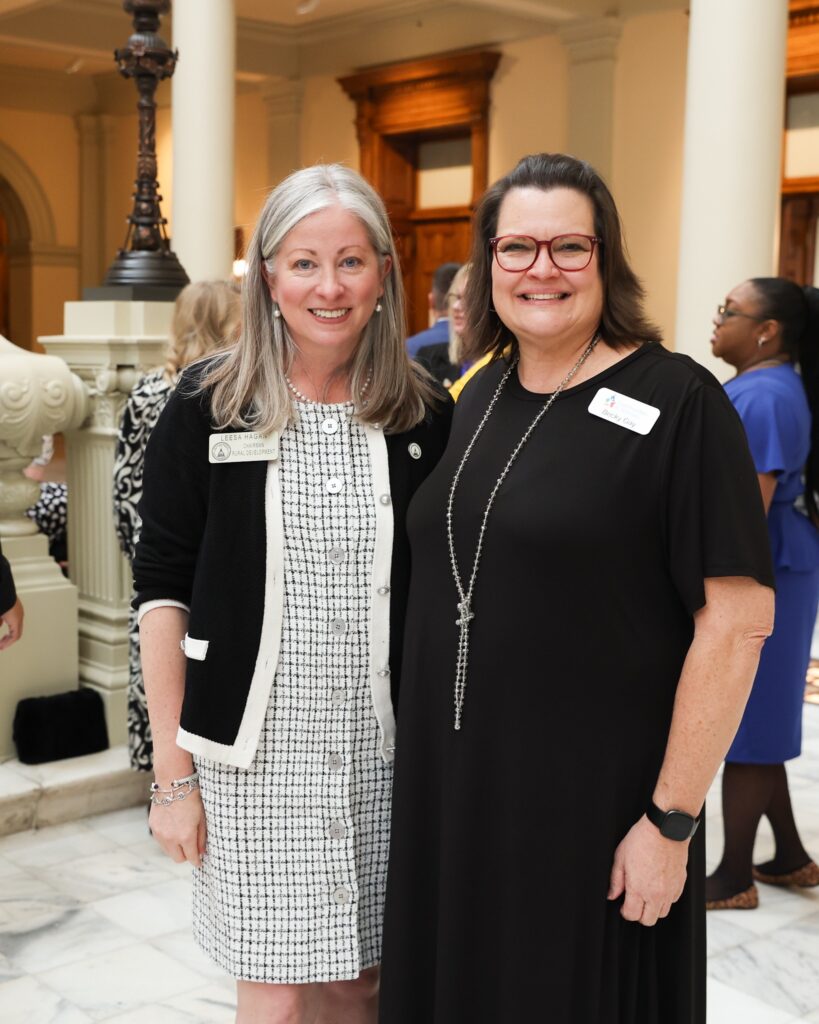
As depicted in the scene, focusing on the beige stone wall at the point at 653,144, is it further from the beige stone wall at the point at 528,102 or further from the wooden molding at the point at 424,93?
the wooden molding at the point at 424,93

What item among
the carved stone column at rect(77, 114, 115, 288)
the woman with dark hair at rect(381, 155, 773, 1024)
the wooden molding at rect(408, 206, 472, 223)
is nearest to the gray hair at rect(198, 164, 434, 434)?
the woman with dark hair at rect(381, 155, 773, 1024)

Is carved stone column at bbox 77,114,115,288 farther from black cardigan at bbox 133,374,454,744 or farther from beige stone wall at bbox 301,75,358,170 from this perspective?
black cardigan at bbox 133,374,454,744

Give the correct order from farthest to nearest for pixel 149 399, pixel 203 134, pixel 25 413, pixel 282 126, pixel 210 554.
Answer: pixel 282 126 → pixel 203 134 → pixel 25 413 → pixel 149 399 → pixel 210 554

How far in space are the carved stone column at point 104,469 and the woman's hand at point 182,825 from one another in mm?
2680

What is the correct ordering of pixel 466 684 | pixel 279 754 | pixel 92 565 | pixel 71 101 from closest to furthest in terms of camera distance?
pixel 466 684 → pixel 279 754 → pixel 92 565 → pixel 71 101

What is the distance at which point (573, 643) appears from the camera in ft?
6.18

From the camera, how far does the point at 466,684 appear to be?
1.98 metres

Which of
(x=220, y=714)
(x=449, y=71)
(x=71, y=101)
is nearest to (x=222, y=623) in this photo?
(x=220, y=714)

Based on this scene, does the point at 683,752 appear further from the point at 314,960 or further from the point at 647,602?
the point at 314,960

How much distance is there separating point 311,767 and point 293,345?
694 mm

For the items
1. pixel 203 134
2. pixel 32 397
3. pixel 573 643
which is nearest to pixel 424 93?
pixel 203 134

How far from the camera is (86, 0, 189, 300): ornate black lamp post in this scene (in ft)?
17.1

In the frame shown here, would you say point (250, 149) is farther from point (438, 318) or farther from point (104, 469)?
point (104, 469)

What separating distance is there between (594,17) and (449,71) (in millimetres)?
1867
